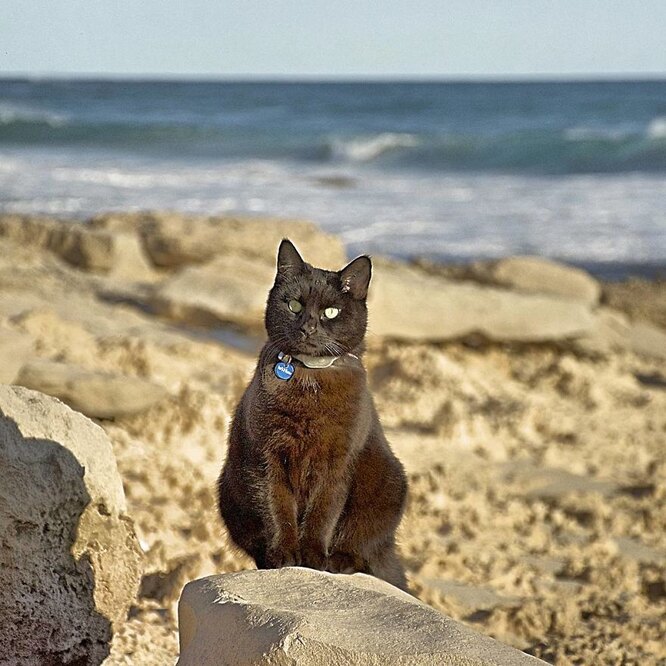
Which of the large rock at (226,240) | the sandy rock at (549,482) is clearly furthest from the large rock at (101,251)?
the sandy rock at (549,482)

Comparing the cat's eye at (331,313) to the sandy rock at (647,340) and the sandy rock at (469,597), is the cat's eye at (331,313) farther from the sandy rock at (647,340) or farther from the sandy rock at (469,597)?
the sandy rock at (647,340)

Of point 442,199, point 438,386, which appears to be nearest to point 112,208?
point 442,199

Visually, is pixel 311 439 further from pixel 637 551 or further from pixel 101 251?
pixel 101 251

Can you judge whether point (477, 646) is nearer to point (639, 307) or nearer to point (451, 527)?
point (451, 527)

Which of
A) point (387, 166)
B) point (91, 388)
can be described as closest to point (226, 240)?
point (91, 388)

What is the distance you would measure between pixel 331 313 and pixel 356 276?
0.41 feet

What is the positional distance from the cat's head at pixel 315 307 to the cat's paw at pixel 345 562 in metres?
0.59

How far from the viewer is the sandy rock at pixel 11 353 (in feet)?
17.4

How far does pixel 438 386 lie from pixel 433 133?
24724mm

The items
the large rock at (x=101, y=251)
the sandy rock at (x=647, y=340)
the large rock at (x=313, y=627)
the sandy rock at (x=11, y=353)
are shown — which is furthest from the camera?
the large rock at (x=101, y=251)

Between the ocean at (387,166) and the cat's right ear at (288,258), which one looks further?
the ocean at (387,166)

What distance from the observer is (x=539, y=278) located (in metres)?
10.8

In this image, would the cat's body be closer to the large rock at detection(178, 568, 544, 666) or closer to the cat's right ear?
the cat's right ear

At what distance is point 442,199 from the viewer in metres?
19.9
